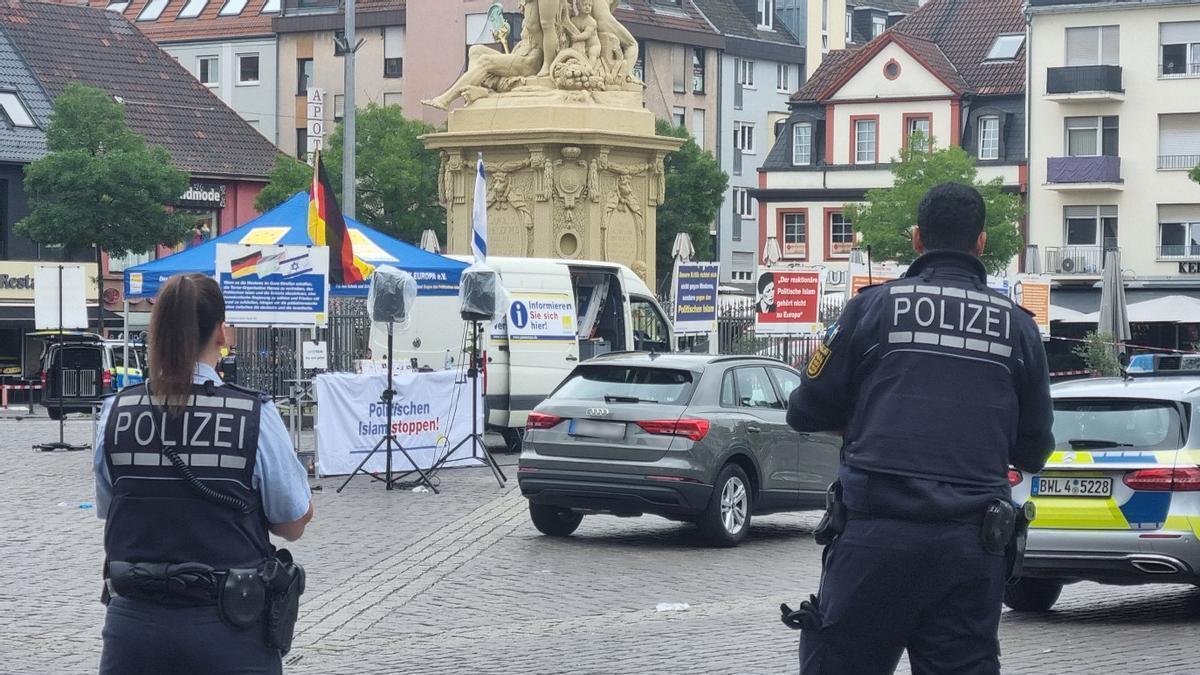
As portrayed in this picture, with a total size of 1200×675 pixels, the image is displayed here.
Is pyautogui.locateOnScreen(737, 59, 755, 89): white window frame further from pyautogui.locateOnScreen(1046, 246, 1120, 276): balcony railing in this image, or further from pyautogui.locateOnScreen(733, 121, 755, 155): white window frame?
pyautogui.locateOnScreen(1046, 246, 1120, 276): balcony railing

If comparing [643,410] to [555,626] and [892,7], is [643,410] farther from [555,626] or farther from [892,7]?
[892,7]

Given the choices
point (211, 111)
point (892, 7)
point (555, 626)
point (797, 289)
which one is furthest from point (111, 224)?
point (892, 7)

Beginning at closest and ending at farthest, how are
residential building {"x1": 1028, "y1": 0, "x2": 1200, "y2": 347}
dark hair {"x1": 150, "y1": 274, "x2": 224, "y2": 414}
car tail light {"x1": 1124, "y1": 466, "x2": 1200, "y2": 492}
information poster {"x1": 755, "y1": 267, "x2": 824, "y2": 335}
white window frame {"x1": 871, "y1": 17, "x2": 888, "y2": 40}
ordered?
dark hair {"x1": 150, "y1": 274, "x2": 224, "y2": 414} < car tail light {"x1": 1124, "y1": 466, "x2": 1200, "y2": 492} < information poster {"x1": 755, "y1": 267, "x2": 824, "y2": 335} < residential building {"x1": 1028, "y1": 0, "x2": 1200, "y2": 347} < white window frame {"x1": 871, "y1": 17, "x2": 888, "y2": 40}

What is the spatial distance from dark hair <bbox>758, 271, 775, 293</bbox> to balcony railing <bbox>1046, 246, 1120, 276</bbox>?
121 ft

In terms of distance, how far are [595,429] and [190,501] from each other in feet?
34.9

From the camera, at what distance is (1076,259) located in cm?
6475

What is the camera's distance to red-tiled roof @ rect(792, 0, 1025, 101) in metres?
69.2

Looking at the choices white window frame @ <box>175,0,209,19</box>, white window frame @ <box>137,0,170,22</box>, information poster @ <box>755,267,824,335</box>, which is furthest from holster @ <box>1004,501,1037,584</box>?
white window frame @ <box>137,0,170,22</box>

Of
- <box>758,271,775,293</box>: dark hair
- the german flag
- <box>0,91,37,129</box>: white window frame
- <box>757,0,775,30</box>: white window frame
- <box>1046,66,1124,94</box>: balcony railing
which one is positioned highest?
<box>757,0,775,30</box>: white window frame

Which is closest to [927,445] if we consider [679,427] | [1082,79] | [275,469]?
[275,469]

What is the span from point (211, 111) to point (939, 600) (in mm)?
61142

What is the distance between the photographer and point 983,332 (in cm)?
601

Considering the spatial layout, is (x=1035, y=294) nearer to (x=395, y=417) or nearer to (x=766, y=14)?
(x=395, y=417)

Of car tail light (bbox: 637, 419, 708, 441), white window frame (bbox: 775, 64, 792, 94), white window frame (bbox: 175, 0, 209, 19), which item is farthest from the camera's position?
white window frame (bbox: 775, 64, 792, 94)
